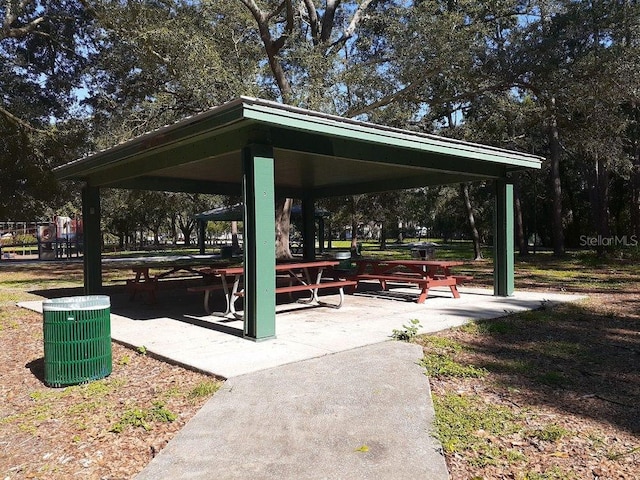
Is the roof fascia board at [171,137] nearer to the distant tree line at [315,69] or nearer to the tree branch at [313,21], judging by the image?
the distant tree line at [315,69]

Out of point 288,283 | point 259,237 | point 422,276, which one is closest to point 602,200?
point 422,276

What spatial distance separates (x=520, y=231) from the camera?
2773 centimetres

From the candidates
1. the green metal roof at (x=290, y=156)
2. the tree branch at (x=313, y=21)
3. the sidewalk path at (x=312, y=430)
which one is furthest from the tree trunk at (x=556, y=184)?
the sidewalk path at (x=312, y=430)

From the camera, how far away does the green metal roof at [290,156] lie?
6043 millimetres

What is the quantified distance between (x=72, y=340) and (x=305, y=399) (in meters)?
2.38

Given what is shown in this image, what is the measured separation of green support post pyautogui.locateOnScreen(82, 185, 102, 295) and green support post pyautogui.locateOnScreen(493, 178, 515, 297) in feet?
27.6

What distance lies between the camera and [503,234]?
10.2m

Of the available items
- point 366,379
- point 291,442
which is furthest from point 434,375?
point 291,442

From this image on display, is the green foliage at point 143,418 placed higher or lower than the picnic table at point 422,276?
lower

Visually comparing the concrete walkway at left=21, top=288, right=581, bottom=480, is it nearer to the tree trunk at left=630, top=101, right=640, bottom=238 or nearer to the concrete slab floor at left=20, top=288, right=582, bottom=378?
the concrete slab floor at left=20, top=288, right=582, bottom=378

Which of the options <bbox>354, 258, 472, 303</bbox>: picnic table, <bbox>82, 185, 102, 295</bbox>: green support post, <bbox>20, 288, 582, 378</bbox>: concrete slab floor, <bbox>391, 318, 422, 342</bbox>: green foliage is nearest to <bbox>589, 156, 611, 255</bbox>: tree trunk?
<bbox>20, 288, 582, 378</bbox>: concrete slab floor

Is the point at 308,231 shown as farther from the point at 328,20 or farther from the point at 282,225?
the point at 328,20

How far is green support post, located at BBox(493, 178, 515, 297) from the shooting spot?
10.2 m

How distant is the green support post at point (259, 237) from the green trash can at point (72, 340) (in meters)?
1.82
